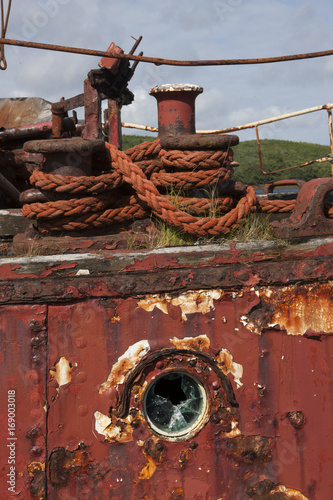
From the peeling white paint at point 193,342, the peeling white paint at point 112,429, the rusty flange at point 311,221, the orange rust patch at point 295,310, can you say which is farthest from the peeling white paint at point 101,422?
the rusty flange at point 311,221

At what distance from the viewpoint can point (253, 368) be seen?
2.22m

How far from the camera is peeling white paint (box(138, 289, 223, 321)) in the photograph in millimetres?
2166

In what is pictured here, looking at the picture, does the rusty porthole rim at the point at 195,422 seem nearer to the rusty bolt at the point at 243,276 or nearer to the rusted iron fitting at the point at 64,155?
the rusty bolt at the point at 243,276

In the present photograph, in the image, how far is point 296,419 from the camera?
2232 mm

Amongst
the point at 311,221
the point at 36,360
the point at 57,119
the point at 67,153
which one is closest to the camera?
the point at 36,360

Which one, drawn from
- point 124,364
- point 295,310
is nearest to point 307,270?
point 295,310

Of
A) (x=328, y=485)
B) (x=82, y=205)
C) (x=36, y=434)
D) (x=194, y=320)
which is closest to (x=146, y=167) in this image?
(x=82, y=205)

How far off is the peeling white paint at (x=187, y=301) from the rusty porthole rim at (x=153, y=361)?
5.8 inches

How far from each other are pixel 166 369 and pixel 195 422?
0.27 metres

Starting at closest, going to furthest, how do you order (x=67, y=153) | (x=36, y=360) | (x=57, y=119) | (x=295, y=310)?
(x=36, y=360), (x=295, y=310), (x=67, y=153), (x=57, y=119)

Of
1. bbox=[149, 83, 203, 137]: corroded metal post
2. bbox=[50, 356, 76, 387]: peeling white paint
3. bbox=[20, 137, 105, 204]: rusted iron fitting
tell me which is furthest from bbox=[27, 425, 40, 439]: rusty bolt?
bbox=[149, 83, 203, 137]: corroded metal post

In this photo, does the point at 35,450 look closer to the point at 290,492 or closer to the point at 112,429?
the point at 112,429

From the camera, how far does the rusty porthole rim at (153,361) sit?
2.14 meters

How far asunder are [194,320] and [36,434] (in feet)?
2.62
